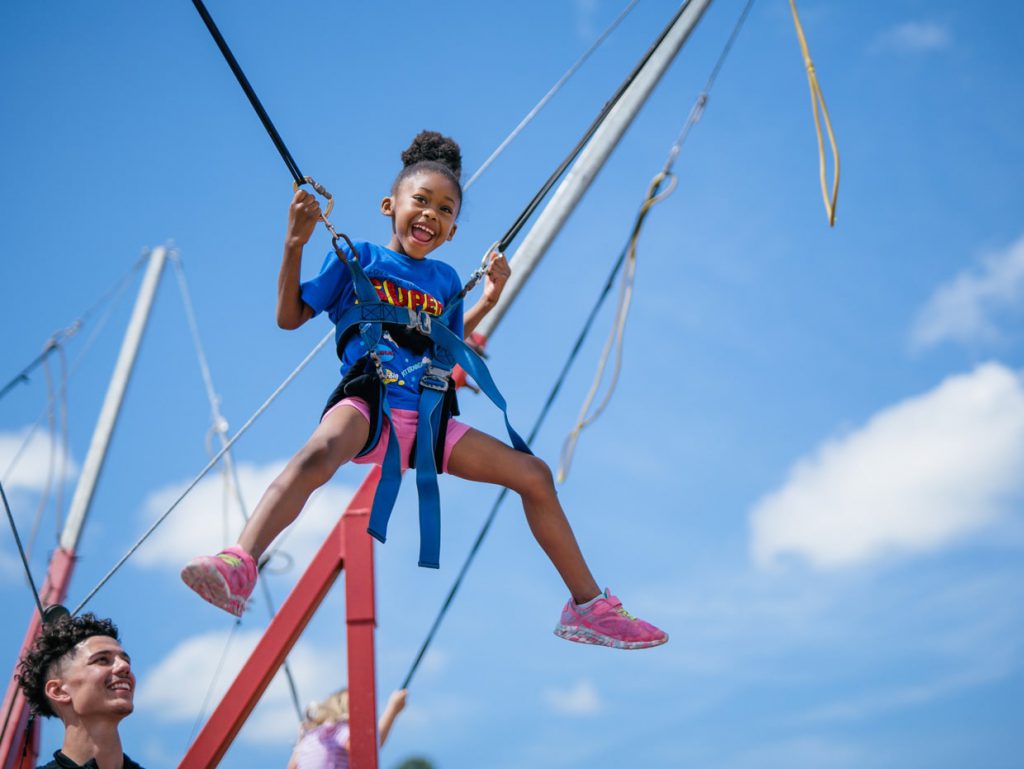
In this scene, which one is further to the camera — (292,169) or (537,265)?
(537,265)

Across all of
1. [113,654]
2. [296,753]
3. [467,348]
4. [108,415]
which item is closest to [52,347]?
[108,415]

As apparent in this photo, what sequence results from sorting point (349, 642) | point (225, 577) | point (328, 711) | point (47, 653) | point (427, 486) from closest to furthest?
1. point (225, 577)
2. point (427, 486)
3. point (47, 653)
4. point (349, 642)
5. point (328, 711)

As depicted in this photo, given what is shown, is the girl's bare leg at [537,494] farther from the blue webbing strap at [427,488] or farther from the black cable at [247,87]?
the black cable at [247,87]

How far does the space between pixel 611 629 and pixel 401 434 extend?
80 cm

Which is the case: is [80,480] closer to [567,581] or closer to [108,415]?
[108,415]

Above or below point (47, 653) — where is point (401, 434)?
above

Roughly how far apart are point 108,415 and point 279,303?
5834 mm

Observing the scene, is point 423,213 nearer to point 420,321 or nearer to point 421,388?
point 420,321

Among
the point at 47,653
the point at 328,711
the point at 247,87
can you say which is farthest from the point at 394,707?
the point at 247,87

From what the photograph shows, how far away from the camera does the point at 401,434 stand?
3.18 metres

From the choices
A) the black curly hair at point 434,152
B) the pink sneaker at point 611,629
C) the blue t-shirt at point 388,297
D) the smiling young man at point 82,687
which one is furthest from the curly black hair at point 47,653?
the black curly hair at point 434,152

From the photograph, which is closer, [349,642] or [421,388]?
[421,388]

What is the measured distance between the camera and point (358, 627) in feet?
14.1

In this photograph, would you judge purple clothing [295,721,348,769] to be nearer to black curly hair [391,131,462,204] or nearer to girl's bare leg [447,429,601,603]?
girl's bare leg [447,429,601,603]
